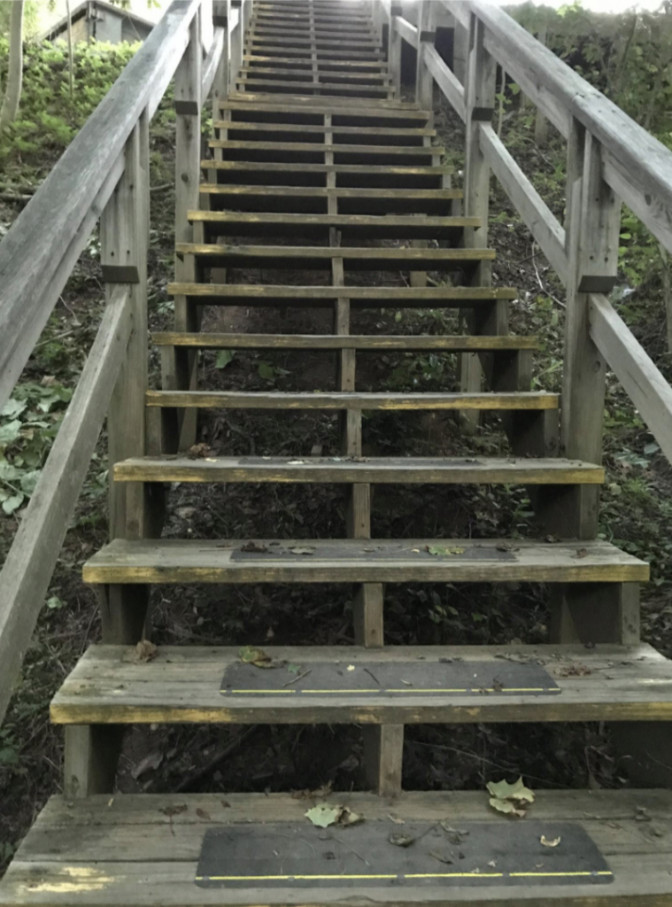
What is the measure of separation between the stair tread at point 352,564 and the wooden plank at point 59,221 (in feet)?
2.35

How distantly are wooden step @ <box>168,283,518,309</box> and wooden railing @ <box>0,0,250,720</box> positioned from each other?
0.50m

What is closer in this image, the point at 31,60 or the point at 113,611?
the point at 113,611

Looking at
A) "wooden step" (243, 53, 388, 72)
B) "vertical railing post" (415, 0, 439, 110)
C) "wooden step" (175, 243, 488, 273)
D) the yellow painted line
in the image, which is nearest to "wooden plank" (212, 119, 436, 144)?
"vertical railing post" (415, 0, 439, 110)

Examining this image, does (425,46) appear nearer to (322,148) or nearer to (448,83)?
(448,83)

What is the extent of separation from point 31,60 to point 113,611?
7.68 m

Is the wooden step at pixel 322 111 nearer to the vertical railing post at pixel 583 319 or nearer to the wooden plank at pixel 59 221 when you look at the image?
the wooden plank at pixel 59 221

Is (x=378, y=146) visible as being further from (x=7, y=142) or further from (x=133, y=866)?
(x=133, y=866)

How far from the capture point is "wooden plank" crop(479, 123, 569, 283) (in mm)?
2553

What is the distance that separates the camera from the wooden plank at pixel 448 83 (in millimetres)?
3766

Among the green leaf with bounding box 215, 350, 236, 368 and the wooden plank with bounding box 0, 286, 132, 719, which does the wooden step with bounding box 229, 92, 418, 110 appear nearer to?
the green leaf with bounding box 215, 350, 236, 368

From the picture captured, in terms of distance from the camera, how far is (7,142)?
570 cm

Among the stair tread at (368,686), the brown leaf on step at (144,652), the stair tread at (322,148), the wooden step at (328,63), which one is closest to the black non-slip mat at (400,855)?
the stair tread at (368,686)

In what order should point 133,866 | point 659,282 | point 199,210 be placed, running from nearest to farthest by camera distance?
point 133,866 < point 199,210 < point 659,282

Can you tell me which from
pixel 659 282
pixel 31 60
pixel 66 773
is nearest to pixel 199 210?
pixel 66 773
